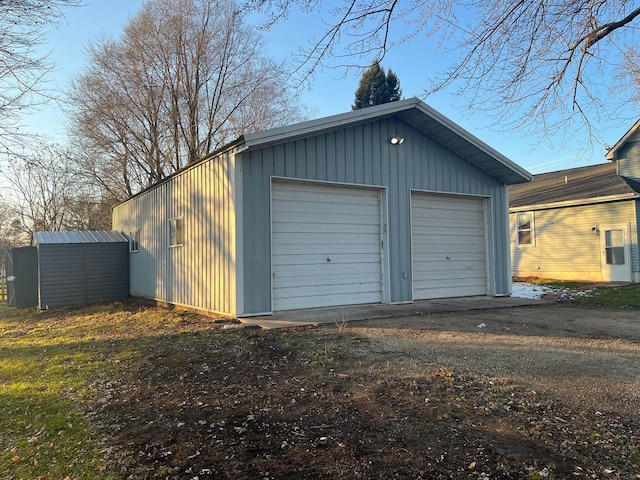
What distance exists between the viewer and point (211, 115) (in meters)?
21.5

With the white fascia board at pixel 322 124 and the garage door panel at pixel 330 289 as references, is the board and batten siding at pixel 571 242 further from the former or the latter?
the garage door panel at pixel 330 289

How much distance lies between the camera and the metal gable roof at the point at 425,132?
294 inches

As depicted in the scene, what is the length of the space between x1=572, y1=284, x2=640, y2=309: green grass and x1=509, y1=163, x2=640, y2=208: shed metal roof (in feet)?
14.5

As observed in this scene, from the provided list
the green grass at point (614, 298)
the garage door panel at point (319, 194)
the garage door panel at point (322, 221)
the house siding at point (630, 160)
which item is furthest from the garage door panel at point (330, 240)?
the house siding at point (630, 160)

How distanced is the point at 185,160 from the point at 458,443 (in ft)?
69.1

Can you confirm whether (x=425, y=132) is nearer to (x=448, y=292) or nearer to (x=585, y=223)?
(x=448, y=292)

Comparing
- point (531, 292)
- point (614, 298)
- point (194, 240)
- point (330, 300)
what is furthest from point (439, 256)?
point (194, 240)

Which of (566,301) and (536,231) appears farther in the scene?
(536,231)

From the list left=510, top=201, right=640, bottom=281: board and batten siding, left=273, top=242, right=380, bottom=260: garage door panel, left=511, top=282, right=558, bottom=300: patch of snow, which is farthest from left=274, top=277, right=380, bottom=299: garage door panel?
left=510, top=201, right=640, bottom=281: board and batten siding

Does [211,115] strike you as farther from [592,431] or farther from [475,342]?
[592,431]

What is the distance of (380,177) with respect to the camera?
29.9 ft

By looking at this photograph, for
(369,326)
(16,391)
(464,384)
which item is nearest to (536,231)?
(369,326)

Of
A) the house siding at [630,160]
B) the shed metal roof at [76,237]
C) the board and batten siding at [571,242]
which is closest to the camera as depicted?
the shed metal roof at [76,237]

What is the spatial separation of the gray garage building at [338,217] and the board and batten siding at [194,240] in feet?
0.13
